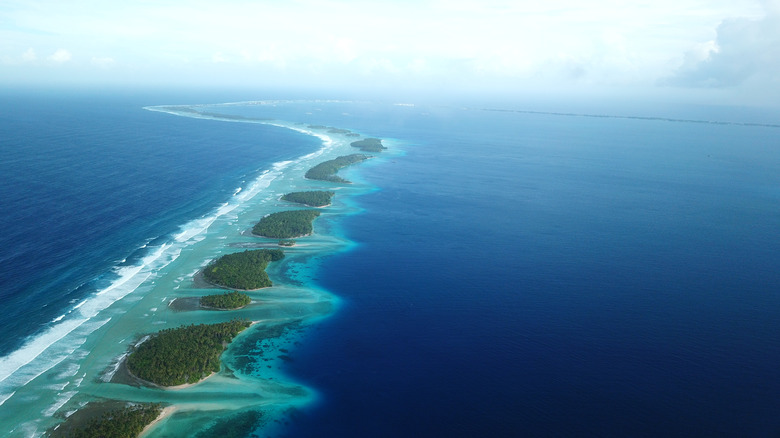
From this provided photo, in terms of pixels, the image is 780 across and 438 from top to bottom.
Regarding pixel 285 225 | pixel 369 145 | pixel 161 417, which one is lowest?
pixel 161 417

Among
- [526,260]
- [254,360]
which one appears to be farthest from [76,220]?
[526,260]

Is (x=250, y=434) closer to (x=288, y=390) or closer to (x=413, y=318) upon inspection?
(x=288, y=390)

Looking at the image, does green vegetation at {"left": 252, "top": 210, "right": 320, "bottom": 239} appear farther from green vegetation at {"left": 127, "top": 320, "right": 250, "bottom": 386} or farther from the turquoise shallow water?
green vegetation at {"left": 127, "top": 320, "right": 250, "bottom": 386}

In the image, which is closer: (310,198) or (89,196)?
(89,196)

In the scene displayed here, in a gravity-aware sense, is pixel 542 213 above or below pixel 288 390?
above

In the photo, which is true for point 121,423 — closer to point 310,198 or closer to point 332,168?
point 310,198

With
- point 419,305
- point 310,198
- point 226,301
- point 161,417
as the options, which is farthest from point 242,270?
point 310,198

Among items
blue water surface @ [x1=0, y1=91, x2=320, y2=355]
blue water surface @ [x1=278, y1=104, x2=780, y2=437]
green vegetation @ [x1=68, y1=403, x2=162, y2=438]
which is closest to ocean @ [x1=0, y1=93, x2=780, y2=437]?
blue water surface @ [x1=278, y1=104, x2=780, y2=437]
